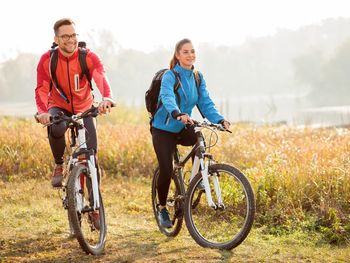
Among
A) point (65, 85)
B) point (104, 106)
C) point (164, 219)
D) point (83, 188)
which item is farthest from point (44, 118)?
point (164, 219)

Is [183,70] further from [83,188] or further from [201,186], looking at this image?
[83,188]

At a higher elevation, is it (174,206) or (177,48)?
(177,48)

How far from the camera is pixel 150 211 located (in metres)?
8.00

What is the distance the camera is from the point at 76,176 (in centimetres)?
521

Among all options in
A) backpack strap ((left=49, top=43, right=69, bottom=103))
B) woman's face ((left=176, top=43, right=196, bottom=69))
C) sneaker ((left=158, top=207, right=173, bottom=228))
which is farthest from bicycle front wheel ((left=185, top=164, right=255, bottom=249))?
backpack strap ((left=49, top=43, right=69, bottom=103))

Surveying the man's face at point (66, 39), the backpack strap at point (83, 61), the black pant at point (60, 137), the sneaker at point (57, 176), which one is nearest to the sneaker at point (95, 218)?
the sneaker at point (57, 176)

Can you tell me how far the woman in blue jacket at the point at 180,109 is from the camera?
562 centimetres

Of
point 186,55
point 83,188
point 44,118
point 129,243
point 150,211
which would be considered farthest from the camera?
point 150,211

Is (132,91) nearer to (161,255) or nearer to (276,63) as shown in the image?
(276,63)

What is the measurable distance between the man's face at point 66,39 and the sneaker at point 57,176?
115cm

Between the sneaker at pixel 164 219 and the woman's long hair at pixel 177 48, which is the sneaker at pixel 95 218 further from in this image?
the woman's long hair at pixel 177 48

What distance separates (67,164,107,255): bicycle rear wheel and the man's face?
114 cm

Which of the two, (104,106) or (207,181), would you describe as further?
(207,181)

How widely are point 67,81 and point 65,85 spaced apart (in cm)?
4
